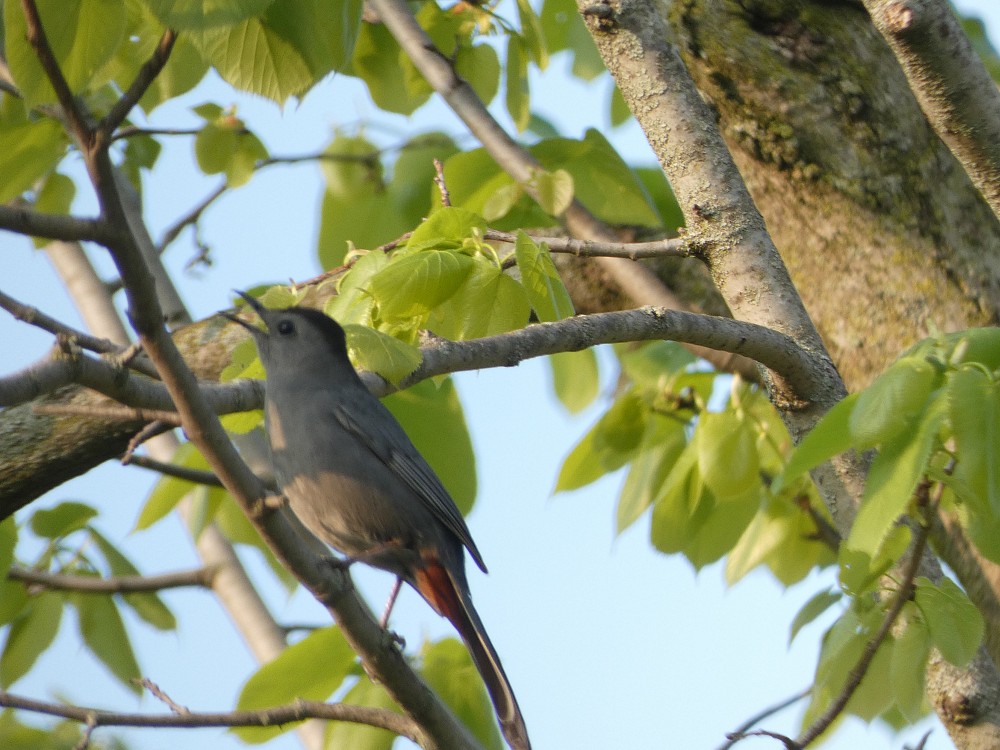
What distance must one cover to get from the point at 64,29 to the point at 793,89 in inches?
80.6

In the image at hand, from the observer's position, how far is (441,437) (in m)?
3.51

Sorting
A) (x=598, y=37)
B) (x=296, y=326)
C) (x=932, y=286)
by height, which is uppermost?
(x=598, y=37)

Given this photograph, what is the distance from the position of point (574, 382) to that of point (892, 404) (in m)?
3.15

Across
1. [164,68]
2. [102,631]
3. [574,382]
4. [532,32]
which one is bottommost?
[102,631]

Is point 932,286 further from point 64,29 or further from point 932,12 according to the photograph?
point 64,29

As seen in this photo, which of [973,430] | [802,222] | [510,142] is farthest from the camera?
[510,142]

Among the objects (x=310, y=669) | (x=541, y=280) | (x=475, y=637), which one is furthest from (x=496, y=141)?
(x=310, y=669)

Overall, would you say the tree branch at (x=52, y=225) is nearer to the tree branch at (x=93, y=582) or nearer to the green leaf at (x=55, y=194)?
the tree branch at (x=93, y=582)

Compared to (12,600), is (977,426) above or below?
below

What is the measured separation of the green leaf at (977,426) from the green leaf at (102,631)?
10.1ft

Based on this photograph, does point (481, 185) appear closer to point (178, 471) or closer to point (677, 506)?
point (677, 506)

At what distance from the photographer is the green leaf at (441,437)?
11.5 feet

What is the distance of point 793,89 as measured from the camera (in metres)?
3.17

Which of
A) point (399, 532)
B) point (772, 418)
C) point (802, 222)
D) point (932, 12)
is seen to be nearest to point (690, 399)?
point (772, 418)
